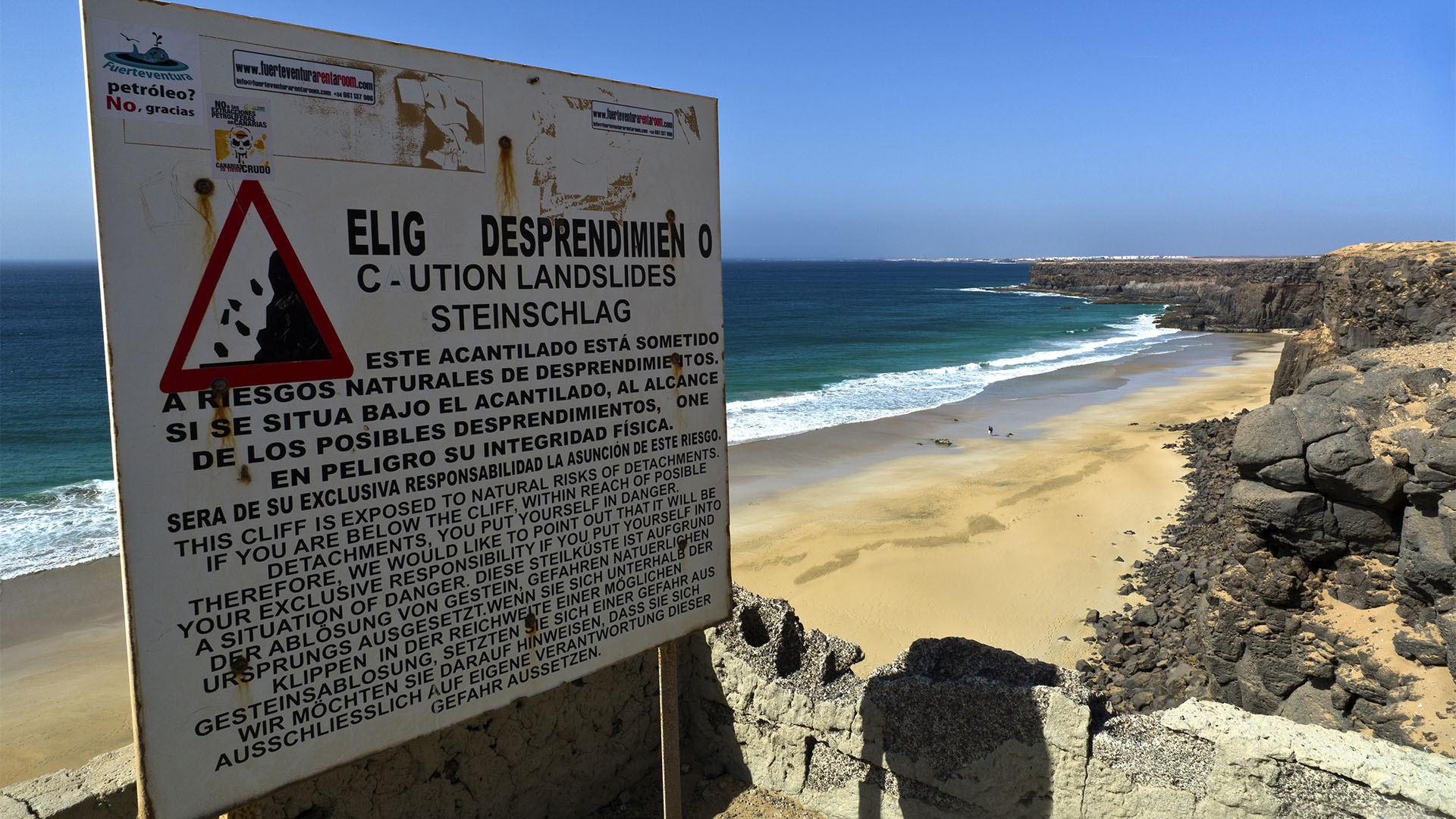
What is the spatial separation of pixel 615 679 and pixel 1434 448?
5.72 meters

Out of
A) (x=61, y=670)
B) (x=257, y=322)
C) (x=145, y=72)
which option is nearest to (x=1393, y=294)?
(x=257, y=322)

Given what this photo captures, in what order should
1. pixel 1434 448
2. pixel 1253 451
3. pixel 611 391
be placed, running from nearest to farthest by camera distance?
1. pixel 611 391
2. pixel 1434 448
3. pixel 1253 451

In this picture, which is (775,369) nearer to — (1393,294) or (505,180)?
(1393,294)

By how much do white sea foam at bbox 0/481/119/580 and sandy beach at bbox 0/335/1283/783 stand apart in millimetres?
831

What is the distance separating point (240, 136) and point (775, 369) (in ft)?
125

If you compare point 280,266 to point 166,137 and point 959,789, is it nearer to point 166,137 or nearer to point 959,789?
point 166,137

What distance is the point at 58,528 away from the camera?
53.5 feet

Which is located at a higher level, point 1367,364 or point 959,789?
point 1367,364

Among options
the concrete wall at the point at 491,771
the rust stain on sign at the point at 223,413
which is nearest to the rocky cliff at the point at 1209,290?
the concrete wall at the point at 491,771

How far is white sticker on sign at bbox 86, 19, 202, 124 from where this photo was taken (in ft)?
6.98

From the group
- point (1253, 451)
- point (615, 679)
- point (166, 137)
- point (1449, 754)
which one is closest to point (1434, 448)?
point (1253, 451)

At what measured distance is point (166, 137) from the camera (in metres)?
2.21

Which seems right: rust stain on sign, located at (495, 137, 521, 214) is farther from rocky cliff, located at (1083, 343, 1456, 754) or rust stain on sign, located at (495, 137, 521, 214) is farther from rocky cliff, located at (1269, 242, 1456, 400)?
rocky cliff, located at (1269, 242, 1456, 400)

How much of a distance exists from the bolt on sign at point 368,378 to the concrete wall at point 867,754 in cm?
156
